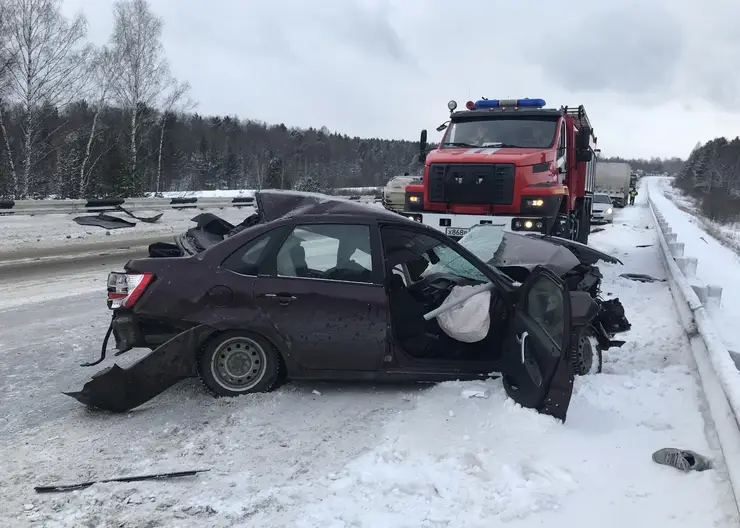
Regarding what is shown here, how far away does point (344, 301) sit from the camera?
173 inches

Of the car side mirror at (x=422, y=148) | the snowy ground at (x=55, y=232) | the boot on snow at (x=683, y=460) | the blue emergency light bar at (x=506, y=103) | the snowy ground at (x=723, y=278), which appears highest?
the blue emergency light bar at (x=506, y=103)

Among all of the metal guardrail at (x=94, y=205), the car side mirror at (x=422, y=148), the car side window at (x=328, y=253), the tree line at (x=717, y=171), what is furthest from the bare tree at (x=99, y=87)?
the tree line at (x=717, y=171)

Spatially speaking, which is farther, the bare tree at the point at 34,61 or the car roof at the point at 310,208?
the bare tree at the point at 34,61

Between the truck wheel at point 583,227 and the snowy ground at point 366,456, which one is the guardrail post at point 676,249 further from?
the snowy ground at point 366,456

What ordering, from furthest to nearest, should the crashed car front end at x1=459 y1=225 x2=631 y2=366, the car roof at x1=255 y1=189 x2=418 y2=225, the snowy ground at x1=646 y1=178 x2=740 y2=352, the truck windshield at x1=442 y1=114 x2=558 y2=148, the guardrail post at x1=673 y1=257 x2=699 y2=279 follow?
the truck windshield at x1=442 y1=114 x2=558 y2=148 < the guardrail post at x1=673 y1=257 x2=699 y2=279 < the snowy ground at x1=646 y1=178 x2=740 y2=352 < the crashed car front end at x1=459 y1=225 x2=631 y2=366 < the car roof at x1=255 y1=189 x2=418 y2=225

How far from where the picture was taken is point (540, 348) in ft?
13.2

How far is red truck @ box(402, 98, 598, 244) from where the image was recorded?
374 inches

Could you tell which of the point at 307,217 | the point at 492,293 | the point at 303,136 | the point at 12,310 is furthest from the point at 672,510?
the point at 303,136

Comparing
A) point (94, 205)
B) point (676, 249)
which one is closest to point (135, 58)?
point (94, 205)

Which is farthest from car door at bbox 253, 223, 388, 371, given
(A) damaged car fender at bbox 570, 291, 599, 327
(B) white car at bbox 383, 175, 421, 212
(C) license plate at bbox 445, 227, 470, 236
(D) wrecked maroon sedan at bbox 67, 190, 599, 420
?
(B) white car at bbox 383, 175, 421, 212

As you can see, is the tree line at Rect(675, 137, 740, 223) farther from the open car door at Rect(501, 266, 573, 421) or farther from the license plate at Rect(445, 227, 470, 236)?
the open car door at Rect(501, 266, 573, 421)

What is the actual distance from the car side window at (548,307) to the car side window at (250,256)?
2.02 m

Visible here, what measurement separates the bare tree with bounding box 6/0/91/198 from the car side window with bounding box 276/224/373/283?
2411cm

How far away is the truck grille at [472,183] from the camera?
31.2 feet
